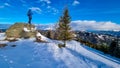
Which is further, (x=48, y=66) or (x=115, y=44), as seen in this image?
(x=115, y=44)

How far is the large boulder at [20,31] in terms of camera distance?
4216 cm

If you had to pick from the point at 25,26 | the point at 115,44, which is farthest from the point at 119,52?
the point at 25,26

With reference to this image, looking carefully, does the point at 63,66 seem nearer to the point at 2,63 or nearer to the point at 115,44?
the point at 2,63

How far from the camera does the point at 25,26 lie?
45406 mm

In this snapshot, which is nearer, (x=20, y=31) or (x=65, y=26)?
(x=65, y=26)

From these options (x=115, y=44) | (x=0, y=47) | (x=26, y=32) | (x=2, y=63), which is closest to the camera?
(x=2, y=63)

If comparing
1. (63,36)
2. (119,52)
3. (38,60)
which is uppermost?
(63,36)

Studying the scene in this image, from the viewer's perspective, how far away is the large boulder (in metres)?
42.2

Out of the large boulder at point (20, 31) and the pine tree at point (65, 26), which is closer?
the pine tree at point (65, 26)

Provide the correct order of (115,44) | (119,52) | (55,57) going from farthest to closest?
(115,44), (119,52), (55,57)

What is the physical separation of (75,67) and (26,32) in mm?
24455

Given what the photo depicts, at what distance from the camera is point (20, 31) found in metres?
43.4

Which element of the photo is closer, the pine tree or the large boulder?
the pine tree

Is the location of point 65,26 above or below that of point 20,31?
above
